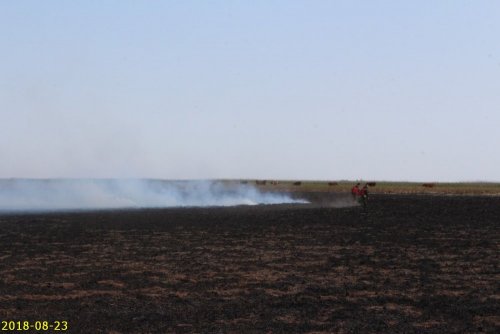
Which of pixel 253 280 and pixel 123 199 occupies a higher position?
pixel 123 199

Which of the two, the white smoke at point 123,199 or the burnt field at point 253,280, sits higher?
the white smoke at point 123,199

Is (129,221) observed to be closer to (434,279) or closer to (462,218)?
(462,218)

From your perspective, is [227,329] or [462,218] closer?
[227,329]

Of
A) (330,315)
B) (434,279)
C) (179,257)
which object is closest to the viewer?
(330,315)

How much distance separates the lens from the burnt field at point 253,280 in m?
15.3

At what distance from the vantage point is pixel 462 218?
51438 millimetres

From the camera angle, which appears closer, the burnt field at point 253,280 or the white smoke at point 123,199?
the burnt field at point 253,280

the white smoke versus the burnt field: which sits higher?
the white smoke

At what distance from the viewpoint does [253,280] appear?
819 inches

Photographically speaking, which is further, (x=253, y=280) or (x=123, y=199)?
(x=123, y=199)

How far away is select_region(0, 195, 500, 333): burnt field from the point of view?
601 inches

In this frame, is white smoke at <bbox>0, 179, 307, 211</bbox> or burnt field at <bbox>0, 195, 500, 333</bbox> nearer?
burnt field at <bbox>0, 195, 500, 333</bbox>

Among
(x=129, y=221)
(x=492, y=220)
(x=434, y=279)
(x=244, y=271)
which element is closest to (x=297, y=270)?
(x=244, y=271)

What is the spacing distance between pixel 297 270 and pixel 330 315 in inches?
286
